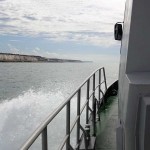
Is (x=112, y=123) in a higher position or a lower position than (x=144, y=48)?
lower

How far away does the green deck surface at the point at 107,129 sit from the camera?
4786mm

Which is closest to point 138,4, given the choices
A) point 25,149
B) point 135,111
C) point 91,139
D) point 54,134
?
point 135,111

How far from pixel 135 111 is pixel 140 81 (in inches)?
8.9

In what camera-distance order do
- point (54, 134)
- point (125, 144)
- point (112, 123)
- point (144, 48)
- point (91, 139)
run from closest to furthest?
point (125, 144)
point (144, 48)
point (91, 139)
point (112, 123)
point (54, 134)

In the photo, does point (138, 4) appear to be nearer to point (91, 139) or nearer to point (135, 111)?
point (135, 111)

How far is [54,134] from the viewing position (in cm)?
1123

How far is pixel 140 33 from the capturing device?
2.69 metres

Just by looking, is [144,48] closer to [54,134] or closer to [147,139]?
[147,139]

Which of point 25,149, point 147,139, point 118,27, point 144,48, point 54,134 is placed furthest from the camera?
point 54,134

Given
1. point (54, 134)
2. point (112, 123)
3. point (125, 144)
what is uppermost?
point (125, 144)

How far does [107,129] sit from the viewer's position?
221 inches

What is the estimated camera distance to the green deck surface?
15.7 ft

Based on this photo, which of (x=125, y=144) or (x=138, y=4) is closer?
(x=125, y=144)

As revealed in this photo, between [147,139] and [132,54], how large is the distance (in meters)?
0.72
